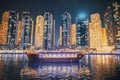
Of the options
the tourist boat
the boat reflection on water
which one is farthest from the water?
the tourist boat

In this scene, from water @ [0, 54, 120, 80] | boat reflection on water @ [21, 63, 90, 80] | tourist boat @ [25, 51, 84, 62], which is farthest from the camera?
tourist boat @ [25, 51, 84, 62]

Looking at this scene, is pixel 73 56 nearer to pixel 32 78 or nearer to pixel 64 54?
pixel 64 54

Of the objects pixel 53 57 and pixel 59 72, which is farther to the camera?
pixel 53 57

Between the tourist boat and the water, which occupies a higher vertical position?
the tourist boat

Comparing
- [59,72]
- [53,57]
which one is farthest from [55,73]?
[53,57]

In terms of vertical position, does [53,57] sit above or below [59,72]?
above

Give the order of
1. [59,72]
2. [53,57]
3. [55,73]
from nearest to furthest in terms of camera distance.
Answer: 1. [55,73]
2. [59,72]
3. [53,57]

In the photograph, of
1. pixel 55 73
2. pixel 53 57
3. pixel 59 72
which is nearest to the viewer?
pixel 55 73

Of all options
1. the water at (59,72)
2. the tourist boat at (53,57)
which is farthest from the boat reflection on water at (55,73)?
the tourist boat at (53,57)

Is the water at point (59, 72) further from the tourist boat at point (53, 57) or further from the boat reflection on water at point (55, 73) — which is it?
the tourist boat at point (53, 57)

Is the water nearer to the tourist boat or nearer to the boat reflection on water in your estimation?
the boat reflection on water

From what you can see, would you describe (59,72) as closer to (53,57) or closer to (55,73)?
(55,73)

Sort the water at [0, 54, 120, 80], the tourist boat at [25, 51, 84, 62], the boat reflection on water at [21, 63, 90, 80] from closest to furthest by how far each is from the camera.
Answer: the water at [0, 54, 120, 80], the boat reflection on water at [21, 63, 90, 80], the tourist boat at [25, 51, 84, 62]

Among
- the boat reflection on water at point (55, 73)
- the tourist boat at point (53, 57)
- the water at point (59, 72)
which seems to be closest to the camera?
the water at point (59, 72)
